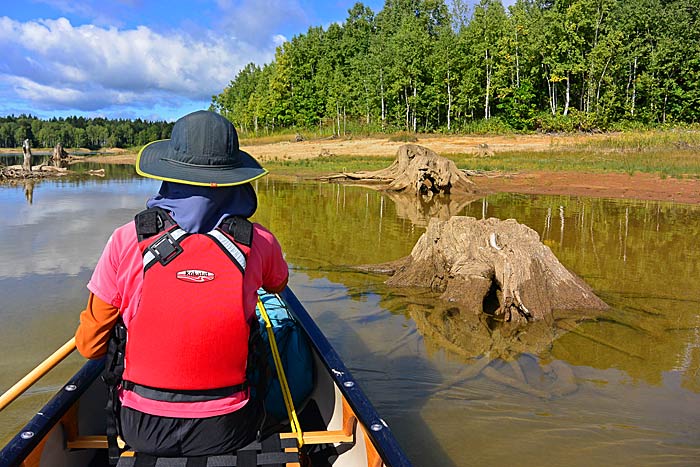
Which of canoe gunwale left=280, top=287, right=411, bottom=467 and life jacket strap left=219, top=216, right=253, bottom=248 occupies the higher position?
life jacket strap left=219, top=216, right=253, bottom=248

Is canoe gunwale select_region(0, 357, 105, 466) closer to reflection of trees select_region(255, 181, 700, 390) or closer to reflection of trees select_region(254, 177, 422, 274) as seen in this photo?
reflection of trees select_region(255, 181, 700, 390)

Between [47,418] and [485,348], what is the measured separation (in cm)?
430

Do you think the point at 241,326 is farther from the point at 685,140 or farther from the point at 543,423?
the point at 685,140

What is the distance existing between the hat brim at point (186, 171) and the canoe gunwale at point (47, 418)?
1.35 metres

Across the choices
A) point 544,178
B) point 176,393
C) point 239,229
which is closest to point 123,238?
point 239,229

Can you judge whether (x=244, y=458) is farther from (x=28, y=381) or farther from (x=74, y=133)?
(x=74, y=133)

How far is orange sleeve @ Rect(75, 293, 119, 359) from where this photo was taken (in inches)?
97.0

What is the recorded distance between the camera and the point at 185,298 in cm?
230

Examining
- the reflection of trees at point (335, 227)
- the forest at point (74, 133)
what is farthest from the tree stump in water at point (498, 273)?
the forest at point (74, 133)

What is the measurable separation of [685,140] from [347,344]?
98.7 feet

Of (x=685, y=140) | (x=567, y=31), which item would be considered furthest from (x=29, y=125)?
(x=685, y=140)

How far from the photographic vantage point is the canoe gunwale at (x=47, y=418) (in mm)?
2541

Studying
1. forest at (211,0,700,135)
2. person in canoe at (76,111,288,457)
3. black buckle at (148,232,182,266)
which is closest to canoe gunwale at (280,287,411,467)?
person in canoe at (76,111,288,457)

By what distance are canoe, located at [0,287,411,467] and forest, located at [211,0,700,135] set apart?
38551mm
